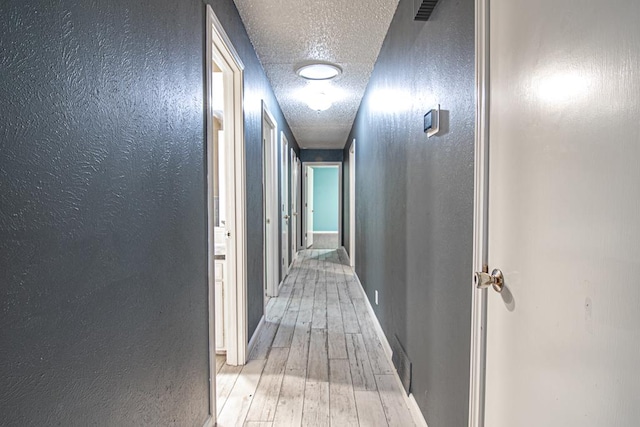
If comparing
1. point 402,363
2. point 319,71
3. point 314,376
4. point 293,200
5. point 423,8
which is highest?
point 319,71

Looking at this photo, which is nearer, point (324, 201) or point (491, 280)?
point (491, 280)

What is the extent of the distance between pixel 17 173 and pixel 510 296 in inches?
44.2

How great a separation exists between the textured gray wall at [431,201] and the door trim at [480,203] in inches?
2.4

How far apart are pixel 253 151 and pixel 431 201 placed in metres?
1.66

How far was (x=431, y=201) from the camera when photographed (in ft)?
5.25

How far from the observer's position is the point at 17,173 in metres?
0.62

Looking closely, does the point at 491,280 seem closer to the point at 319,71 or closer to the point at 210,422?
the point at 210,422

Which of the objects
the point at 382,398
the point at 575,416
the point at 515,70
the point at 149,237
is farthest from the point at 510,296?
the point at 382,398

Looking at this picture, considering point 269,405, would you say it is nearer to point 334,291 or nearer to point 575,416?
A: point 575,416

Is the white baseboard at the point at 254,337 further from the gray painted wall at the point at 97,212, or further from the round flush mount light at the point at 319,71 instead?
the round flush mount light at the point at 319,71

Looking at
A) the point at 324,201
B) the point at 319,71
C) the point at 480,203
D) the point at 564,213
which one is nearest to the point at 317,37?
the point at 319,71

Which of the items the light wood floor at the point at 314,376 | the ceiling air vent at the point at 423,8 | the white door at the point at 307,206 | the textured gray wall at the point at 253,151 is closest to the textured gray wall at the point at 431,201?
the ceiling air vent at the point at 423,8

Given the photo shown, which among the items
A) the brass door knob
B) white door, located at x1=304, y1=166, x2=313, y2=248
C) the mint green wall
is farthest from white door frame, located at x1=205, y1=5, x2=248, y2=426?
the mint green wall

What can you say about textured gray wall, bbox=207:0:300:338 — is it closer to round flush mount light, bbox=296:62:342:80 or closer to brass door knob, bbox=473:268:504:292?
round flush mount light, bbox=296:62:342:80
